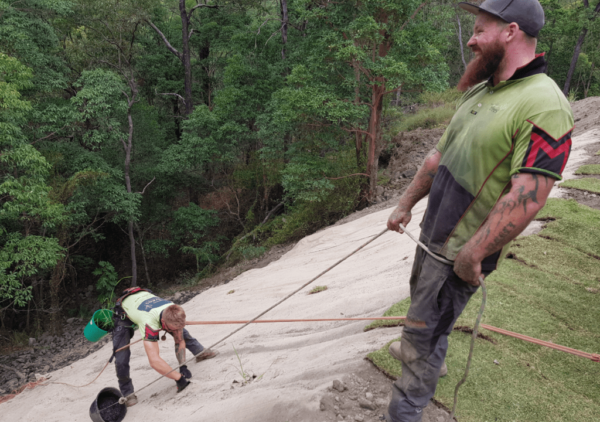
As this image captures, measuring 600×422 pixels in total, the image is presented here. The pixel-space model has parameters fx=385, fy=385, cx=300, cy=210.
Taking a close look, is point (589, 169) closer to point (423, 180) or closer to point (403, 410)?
point (423, 180)

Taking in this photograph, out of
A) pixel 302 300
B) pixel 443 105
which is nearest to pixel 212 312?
pixel 302 300

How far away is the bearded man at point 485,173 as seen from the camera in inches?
59.1

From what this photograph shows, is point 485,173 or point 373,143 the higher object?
point 485,173

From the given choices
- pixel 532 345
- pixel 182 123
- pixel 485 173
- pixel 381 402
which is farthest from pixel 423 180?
pixel 182 123

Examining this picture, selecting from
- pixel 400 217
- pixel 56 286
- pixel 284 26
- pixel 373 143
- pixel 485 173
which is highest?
pixel 284 26

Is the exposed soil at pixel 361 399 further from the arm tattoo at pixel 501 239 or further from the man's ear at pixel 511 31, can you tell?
the man's ear at pixel 511 31

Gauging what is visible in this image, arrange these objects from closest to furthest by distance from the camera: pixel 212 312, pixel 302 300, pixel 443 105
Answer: pixel 302 300 < pixel 212 312 < pixel 443 105

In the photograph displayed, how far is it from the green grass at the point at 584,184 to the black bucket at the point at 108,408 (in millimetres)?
7052

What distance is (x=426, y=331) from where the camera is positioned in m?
1.91

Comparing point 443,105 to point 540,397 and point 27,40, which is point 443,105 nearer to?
point 27,40

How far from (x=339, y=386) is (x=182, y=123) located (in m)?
14.0

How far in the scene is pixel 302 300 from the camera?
525 centimetres

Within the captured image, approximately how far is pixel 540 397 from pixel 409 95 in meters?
11.7

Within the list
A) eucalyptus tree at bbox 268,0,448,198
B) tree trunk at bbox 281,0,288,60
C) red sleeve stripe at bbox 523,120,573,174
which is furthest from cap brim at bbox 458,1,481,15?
tree trunk at bbox 281,0,288,60
